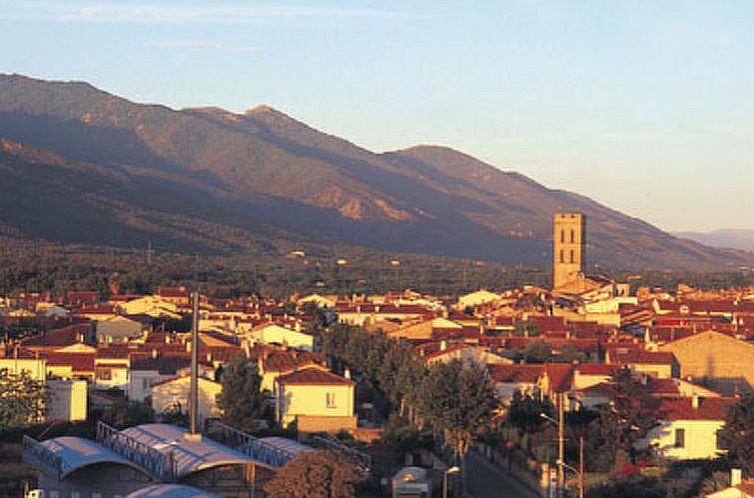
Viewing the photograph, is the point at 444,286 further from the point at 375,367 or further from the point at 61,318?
the point at 375,367

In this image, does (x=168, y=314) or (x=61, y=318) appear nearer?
(x=61, y=318)

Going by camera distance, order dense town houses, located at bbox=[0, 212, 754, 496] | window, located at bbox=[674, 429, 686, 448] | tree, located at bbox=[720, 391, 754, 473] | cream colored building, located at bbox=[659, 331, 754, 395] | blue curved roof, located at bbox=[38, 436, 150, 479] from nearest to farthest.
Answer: blue curved roof, located at bbox=[38, 436, 150, 479], tree, located at bbox=[720, 391, 754, 473], window, located at bbox=[674, 429, 686, 448], dense town houses, located at bbox=[0, 212, 754, 496], cream colored building, located at bbox=[659, 331, 754, 395]

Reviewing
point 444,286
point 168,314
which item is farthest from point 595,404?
point 444,286

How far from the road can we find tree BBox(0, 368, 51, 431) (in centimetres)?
1075

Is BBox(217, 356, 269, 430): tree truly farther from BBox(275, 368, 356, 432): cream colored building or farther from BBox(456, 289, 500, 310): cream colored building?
BBox(456, 289, 500, 310): cream colored building

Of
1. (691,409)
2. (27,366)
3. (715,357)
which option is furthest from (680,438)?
(27,366)

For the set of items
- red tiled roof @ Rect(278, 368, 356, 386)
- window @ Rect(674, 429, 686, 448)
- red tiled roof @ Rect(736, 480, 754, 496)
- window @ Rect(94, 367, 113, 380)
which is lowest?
window @ Rect(674, 429, 686, 448)

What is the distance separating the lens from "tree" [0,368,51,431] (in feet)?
136

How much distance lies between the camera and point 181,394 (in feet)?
155

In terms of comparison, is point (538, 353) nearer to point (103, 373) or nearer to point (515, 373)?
point (515, 373)

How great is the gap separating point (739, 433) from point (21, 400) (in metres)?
17.5

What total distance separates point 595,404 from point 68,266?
8474 cm

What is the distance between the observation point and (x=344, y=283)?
147000mm

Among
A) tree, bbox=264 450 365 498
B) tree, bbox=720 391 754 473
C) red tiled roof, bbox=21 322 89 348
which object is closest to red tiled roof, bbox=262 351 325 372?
red tiled roof, bbox=21 322 89 348
